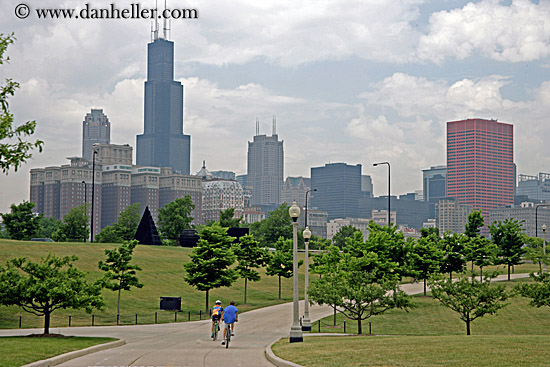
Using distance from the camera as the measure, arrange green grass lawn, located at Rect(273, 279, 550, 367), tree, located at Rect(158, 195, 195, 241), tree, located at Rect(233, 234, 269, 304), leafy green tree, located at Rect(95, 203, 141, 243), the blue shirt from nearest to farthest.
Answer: green grass lawn, located at Rect(273, 279, 550, 367) < the blue shirt < tree, located at Rect(233, 234, 269, 304) < tree, located at Rect(158, 195, 195, 241) < leafy green tree, located at Rect(95, 203, 141, 243)

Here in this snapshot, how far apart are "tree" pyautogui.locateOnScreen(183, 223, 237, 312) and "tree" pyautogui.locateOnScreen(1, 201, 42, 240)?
42444 millimetres

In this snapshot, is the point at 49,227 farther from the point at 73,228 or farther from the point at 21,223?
the point at 21,223

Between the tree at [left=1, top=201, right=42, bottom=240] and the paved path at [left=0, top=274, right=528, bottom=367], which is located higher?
the tree at [left=1, top=201, right=42, bottom=240]

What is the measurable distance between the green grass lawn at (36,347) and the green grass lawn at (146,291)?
11826 millimetres

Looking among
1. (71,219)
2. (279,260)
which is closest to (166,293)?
(279,260)

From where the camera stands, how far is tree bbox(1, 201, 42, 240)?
8638 centimetres

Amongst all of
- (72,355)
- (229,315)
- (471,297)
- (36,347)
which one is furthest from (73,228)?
(72,355)

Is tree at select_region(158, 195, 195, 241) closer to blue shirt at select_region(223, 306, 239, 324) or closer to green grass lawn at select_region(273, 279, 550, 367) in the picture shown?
green grass lawn at select_region(273, 279, 550, 367)

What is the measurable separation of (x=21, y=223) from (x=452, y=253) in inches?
2088

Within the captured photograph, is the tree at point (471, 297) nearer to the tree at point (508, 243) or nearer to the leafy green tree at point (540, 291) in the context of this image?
the leafy green tree at point (540, 291)

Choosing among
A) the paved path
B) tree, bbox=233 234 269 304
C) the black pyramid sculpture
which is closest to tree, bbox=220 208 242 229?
the black pyramid sculpture

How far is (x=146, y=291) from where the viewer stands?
2227 inches

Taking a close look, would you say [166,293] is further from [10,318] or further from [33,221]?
[33,221]

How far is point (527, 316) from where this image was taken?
48.2 meters
